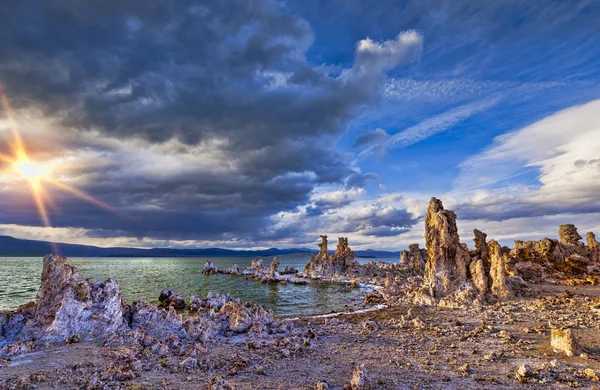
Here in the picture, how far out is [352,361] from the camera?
657 inches

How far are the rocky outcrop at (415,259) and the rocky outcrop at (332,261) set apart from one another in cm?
1653

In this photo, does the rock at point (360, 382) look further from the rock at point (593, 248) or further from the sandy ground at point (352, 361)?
the rock at point (593, 248)

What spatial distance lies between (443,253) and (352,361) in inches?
1117

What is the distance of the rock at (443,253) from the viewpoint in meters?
38.2

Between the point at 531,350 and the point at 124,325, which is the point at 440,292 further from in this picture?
the point at 124,325

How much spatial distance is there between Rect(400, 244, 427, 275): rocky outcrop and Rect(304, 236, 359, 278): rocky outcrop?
16527 mm

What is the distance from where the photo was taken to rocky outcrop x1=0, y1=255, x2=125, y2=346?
1997cm

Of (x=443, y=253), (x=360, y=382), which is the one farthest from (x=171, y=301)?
(x=443, y=253)

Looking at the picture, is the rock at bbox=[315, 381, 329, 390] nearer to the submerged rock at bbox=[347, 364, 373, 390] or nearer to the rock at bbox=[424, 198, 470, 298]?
the submerged rock at bbox=[347, 364, 373, 390]

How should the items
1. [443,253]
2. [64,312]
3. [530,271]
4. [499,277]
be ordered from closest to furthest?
1. [64,312]
2. [499,277]
3. [443,253]
4. [530,271]

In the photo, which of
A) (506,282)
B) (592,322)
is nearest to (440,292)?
(506,282)

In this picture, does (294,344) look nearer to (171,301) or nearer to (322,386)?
(322,386)

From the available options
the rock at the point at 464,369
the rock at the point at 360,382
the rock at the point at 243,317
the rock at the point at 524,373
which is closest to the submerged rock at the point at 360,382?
the rock at the point at 360,382

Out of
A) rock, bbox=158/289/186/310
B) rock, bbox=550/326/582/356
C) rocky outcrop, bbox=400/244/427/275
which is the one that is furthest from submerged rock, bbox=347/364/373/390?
rocky outcrop, bbox=400/244/427/275
